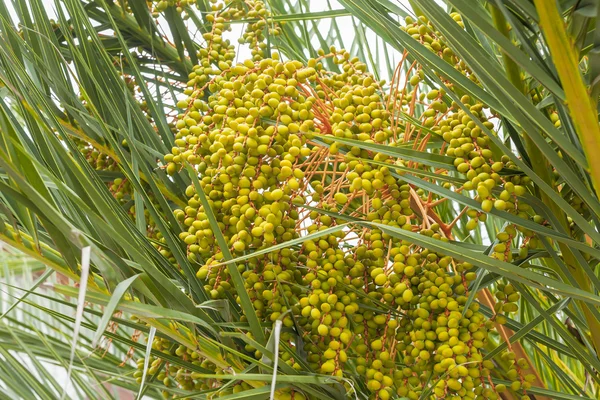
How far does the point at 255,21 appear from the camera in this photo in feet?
2.15

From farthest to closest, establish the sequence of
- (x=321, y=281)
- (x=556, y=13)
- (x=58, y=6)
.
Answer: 1. (x=58, y=6)
2. (x=321, y=281)
3. (x=556, y=13)

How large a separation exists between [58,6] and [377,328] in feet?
1.21

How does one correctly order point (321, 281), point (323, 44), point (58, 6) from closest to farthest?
1. point (321, 281)
2. point (58, 6)
3. point (323, 44)

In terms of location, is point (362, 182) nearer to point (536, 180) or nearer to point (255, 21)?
point (536, 180)

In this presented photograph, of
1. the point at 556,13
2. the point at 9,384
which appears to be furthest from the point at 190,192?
the point at 9,384

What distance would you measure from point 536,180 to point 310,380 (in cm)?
18

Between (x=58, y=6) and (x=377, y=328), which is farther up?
(x=58, y=6)

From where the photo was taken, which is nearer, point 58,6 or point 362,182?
point 362,182

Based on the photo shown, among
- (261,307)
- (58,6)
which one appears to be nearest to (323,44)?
(58,6)

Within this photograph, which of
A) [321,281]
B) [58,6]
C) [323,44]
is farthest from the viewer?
[323,44]

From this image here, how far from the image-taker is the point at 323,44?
795 mm

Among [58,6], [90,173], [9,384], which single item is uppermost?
[58,6]

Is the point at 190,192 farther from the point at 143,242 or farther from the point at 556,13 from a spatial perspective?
the point at 556,13

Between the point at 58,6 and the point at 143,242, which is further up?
the point at 58,6
